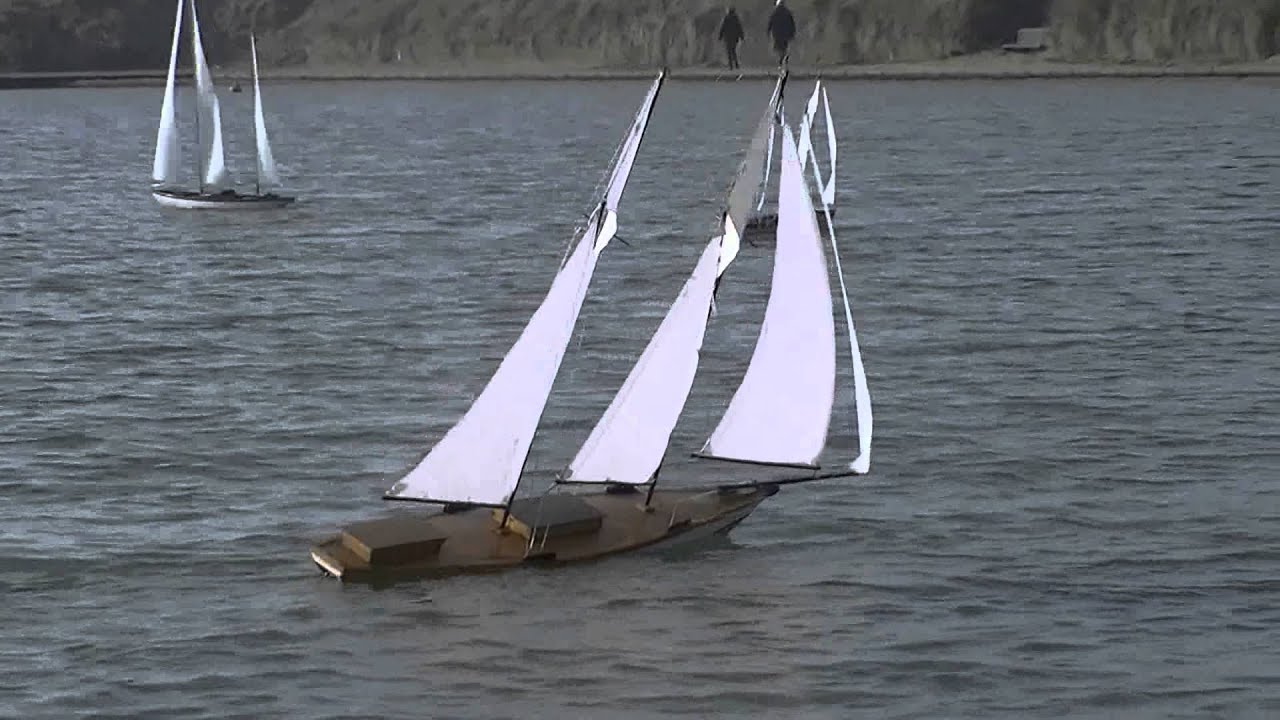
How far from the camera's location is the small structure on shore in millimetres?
184250

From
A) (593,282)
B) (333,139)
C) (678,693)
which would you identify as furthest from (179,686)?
(333,139)

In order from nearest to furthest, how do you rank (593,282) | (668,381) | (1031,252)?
(668,381)
(593,282)
(1031,252)

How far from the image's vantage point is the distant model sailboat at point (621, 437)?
34.9 m

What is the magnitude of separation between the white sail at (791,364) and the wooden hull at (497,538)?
834 mm

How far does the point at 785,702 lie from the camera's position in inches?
1208

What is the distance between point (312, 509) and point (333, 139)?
114435 millimetres

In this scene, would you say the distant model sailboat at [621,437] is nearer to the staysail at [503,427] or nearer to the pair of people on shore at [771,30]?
the staysail at [503,427]

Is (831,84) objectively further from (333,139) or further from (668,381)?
(668,381)

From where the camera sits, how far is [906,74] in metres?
187

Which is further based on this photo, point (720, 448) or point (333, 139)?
point (333, 139)

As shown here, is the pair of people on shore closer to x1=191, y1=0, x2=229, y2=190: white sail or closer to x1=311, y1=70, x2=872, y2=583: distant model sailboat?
x1=191, y1=0, x2=229, y2=190: white sail

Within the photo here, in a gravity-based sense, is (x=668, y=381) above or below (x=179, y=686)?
above

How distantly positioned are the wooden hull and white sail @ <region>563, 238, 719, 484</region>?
516 mm

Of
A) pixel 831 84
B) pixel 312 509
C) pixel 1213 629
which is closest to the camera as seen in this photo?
pixel 1213 629
